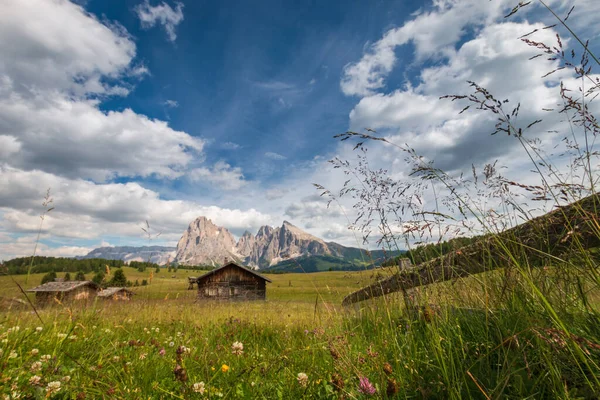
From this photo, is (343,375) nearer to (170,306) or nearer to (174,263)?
(174,263)

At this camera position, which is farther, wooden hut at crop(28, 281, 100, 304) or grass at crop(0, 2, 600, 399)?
wooden hut at crop(28, 281, 100, 304)

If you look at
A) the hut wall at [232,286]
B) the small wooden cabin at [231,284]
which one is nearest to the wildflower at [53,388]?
the small wooden cabin at [231,284]

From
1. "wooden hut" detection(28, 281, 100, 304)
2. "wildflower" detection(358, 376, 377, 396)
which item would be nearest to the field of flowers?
"wildflower" detection(358, 376, 377, 396)

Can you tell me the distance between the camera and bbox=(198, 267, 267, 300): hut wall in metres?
47.1

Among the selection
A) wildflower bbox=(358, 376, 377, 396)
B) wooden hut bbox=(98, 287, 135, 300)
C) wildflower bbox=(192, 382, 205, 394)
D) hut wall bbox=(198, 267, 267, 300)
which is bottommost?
hut wall bbox=(198, 267, 267, 300)

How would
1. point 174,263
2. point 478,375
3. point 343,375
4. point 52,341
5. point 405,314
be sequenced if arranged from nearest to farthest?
point 478,375 < point 343,375 < point 405,314 < point 52,341 < point 174,263

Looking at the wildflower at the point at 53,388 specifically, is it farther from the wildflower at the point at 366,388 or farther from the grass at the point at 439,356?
the wildflower at the point at 366,388

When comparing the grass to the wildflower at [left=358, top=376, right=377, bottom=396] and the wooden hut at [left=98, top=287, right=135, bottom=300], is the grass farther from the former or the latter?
the wooden hut at [left=98, top=287, right=135, bottom=300]

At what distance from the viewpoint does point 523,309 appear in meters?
1.99

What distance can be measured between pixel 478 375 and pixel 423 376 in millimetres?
317

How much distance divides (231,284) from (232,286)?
38 cm

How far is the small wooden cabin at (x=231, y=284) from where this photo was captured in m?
47.2

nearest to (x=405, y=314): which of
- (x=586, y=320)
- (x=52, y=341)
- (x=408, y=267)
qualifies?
(x=408, y=267)

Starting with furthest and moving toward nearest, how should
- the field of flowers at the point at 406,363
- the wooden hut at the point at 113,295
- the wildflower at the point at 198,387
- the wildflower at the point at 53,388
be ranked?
the wooden hut at the point at 113,295, the wildflower at the point at 53,388, the wildflower at the point at 198,387, the field of flowers at the point at 406,363
